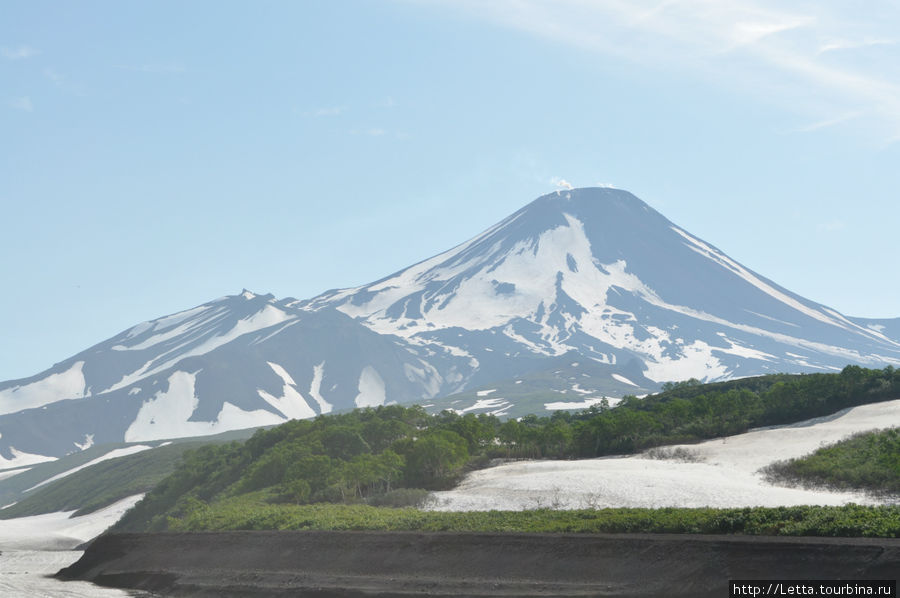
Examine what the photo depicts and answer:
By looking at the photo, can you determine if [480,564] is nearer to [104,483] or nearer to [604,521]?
[604,521]

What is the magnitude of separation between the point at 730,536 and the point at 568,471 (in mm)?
27026

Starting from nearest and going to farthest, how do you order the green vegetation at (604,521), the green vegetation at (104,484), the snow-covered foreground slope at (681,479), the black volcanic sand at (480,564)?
the black volcanic sand at (480,564), the green vegetation at (604,521), the snow-covered foreground slope at (681,479), the green vegetation at (104,484)

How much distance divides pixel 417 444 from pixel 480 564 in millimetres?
27930

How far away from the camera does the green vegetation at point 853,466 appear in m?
40.2

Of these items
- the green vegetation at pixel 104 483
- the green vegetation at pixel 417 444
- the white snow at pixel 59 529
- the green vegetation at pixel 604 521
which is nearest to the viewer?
the green vegetation at pixel 604 521

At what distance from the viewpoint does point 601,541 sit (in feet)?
84.0

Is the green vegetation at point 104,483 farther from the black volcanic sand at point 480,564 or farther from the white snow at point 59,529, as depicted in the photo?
the black volcanic sand at point 480,564

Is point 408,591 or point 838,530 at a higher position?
point 838,530

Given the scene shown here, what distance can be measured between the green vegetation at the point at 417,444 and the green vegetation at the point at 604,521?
31.0ft

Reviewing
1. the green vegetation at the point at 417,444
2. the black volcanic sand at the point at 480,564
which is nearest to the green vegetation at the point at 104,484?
the green vegetation at the point at 417,444

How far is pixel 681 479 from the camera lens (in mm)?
45562

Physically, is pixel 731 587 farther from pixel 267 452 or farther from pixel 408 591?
pixel 267 452

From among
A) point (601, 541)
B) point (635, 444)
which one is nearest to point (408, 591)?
point (601, 541)

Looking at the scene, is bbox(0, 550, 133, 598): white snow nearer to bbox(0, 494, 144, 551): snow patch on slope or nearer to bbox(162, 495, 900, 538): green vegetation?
bbox(162, 495, 900, 538): green vegetation
